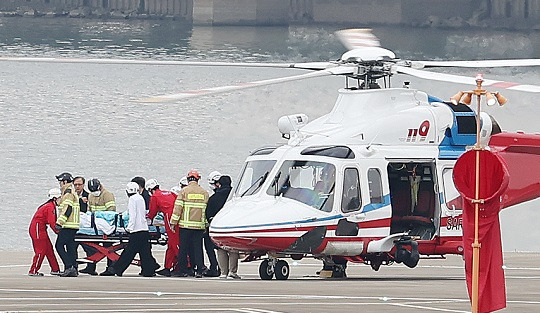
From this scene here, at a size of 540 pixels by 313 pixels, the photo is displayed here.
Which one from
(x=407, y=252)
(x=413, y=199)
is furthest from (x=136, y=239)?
(x=413, y=199)

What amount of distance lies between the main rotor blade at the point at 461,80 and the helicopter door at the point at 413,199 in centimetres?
119

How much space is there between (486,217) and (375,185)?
233 inches

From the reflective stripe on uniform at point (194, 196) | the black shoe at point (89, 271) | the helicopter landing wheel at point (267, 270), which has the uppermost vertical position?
the reflective stripe on uniform at point (194, 196)

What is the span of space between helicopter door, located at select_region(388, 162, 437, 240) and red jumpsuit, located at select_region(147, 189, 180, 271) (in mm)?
2568

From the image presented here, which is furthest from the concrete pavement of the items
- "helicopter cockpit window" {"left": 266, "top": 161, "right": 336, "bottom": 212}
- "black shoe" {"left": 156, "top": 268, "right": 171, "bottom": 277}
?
"helicopter cockpit window" {"left": 266, "top": 161, "right": 336, "bottom": 212}

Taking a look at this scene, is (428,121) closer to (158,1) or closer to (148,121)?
(148,121)

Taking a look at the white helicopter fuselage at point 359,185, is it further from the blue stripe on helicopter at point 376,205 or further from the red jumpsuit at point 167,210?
the red jumpsuit at point 167,210

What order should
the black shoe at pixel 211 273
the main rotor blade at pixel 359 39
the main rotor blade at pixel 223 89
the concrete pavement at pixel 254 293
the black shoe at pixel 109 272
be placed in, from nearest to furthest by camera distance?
the concrete pavement at pixel 254 293 → the main rotor blade at pixel 223 89 → the main rotor blade at pixel 359 39 → the black shoe at pixel 109 272 → the black shoe at pixel 211 273

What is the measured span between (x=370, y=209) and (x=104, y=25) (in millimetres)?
111025

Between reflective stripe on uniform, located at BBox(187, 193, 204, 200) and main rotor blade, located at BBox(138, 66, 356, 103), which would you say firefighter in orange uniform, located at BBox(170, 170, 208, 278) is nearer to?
reflective stripe on uniform, located at BBox(187, 193, 204, 200)

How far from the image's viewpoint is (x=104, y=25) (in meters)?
126

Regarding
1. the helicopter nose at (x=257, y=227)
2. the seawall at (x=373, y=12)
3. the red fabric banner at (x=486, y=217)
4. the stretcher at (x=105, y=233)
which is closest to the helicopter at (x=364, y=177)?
the helicopter nose at (x=257, y=227)

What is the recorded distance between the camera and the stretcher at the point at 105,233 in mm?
17203

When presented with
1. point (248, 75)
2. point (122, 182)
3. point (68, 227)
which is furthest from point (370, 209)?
point (248, 75)
